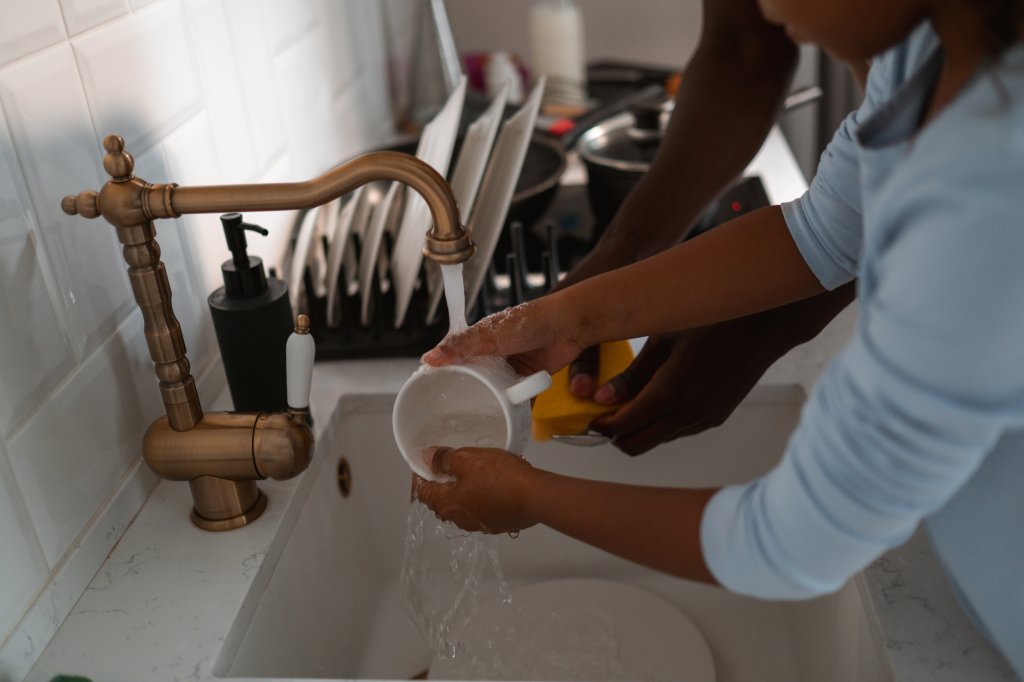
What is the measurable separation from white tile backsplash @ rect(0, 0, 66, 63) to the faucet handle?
31cm

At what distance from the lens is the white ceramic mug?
0.77 meters

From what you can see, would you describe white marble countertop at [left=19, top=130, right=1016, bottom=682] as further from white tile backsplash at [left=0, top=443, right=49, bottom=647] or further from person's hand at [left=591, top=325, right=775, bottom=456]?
person's hand at [left=591, top=325, right=775, bottom=456]

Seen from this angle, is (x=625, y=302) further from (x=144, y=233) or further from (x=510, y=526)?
(x=144, y=233)

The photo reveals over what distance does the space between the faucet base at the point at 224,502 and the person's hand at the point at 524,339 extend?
243 millimetres

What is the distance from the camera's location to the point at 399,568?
1.17 metres

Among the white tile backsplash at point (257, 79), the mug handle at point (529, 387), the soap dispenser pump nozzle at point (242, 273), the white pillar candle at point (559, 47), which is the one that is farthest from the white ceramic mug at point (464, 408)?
the white pillar candle at point (559, 47)

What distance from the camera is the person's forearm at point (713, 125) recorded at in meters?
1.09

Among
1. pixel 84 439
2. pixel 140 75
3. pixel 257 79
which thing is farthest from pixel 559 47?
pixel 84 439

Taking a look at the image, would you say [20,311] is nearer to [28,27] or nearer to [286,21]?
[28,27]

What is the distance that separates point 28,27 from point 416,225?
471 millimetres

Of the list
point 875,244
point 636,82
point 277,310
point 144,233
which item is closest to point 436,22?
point 636,82

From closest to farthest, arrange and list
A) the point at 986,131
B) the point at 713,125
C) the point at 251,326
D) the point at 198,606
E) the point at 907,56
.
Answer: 1. the point at 986,131
2. the point at 907,56
3. the point at 198,606
4. the point at 251,326
5. the point at 713,125

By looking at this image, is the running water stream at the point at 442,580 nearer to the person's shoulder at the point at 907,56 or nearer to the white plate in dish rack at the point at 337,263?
the white plate in dish rack at the point at 337,263

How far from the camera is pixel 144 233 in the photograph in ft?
2.66
